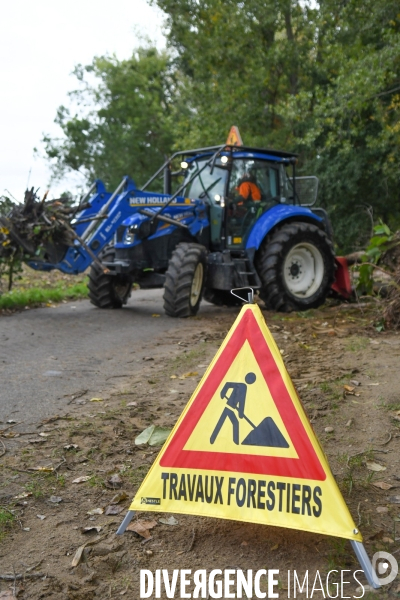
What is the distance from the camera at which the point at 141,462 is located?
4.65m

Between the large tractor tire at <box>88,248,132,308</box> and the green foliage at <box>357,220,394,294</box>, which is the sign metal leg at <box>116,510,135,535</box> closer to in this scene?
the green foliage at <box>357,220,394,294</box>

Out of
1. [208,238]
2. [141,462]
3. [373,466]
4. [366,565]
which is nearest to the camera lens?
[366,565]

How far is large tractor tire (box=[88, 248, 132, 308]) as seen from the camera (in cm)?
1213

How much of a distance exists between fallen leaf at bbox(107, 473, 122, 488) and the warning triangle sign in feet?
2.82

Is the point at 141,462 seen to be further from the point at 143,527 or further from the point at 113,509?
the point at 143,527

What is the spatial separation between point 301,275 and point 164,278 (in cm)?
252

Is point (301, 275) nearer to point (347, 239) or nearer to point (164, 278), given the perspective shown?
point (164, 278)

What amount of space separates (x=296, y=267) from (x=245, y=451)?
927cm

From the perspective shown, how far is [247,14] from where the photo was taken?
79.8 feet

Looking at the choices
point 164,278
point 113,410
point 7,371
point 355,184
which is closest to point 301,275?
point 164,278

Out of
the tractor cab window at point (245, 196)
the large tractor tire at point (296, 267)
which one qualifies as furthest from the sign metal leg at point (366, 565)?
the tractor cab window at point (245, 196)

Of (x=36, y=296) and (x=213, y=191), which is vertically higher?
(x=213, y=191)

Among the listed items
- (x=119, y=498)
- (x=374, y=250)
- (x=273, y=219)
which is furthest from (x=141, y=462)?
(x=273, y=219)

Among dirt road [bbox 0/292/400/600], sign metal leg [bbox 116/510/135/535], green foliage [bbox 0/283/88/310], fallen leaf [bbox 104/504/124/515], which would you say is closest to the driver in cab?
dirt road [bbox 0/292/400/600]
